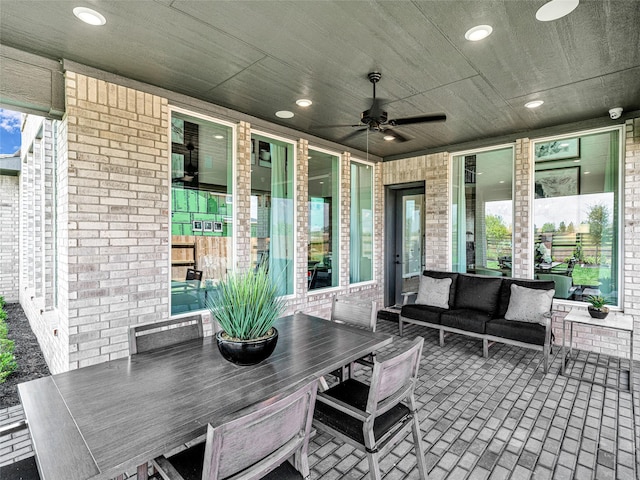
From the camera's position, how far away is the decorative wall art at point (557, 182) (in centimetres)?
453

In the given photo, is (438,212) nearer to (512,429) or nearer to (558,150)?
(558,150)

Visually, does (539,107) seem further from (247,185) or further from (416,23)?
(247,185)

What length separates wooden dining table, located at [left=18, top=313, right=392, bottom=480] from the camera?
1.14m

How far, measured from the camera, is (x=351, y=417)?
189 cm

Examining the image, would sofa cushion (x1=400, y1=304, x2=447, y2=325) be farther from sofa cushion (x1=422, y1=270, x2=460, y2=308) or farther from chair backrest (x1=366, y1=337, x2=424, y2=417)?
chair backrest (x1=366, y1=337, x2=424, y2=417)

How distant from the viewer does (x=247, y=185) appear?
4211mm

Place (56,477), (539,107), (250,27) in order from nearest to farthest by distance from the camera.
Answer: (56,477)
(250,27)
(539,107)

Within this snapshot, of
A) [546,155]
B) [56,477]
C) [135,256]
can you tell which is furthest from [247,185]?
[546,155]

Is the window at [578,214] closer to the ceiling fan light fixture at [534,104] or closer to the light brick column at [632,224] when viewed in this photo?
the light brick column at [632,224]

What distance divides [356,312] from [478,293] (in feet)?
8.70

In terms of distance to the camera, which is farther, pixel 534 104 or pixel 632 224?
pixel 632 224

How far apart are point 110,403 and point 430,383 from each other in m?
2.86

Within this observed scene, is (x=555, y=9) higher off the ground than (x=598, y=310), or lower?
higher

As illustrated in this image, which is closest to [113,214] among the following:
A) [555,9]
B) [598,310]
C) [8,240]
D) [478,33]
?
[478,33]
